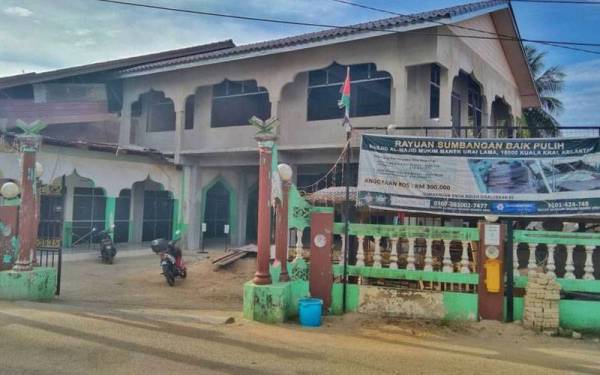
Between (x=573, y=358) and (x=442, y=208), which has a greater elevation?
(x=442, y=208)

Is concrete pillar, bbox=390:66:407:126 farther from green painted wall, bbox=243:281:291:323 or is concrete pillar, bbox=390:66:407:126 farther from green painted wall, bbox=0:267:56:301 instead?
green painted wall, bbox=0:267:56:301

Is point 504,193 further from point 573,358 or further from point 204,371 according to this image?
point 204,371

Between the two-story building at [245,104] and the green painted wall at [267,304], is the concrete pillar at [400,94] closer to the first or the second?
the two-story building at [245,104]

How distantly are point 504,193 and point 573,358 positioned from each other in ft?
8.74

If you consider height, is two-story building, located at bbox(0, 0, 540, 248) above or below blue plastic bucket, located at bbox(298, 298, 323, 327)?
above

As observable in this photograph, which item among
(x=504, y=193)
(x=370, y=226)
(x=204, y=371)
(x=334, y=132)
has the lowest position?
→ (x=204, y=371)

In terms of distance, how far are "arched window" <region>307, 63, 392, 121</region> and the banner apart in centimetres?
508

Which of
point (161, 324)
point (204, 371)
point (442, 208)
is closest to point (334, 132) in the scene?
point (442, 208)

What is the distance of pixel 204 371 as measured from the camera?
4512 millimetres

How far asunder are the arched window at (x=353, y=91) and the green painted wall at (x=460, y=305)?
669cm

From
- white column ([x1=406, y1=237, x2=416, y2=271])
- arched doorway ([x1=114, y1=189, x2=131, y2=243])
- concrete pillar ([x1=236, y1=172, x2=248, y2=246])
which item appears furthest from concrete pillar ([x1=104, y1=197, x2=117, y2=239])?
white column ([x1=406, y1=237, x2=416, y2=271])

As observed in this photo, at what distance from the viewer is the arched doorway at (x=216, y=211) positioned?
736 inches

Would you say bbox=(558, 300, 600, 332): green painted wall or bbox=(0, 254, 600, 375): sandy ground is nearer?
bbox=(0, 254, 600, 375): sandy ground

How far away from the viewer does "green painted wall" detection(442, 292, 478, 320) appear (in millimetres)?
6586
